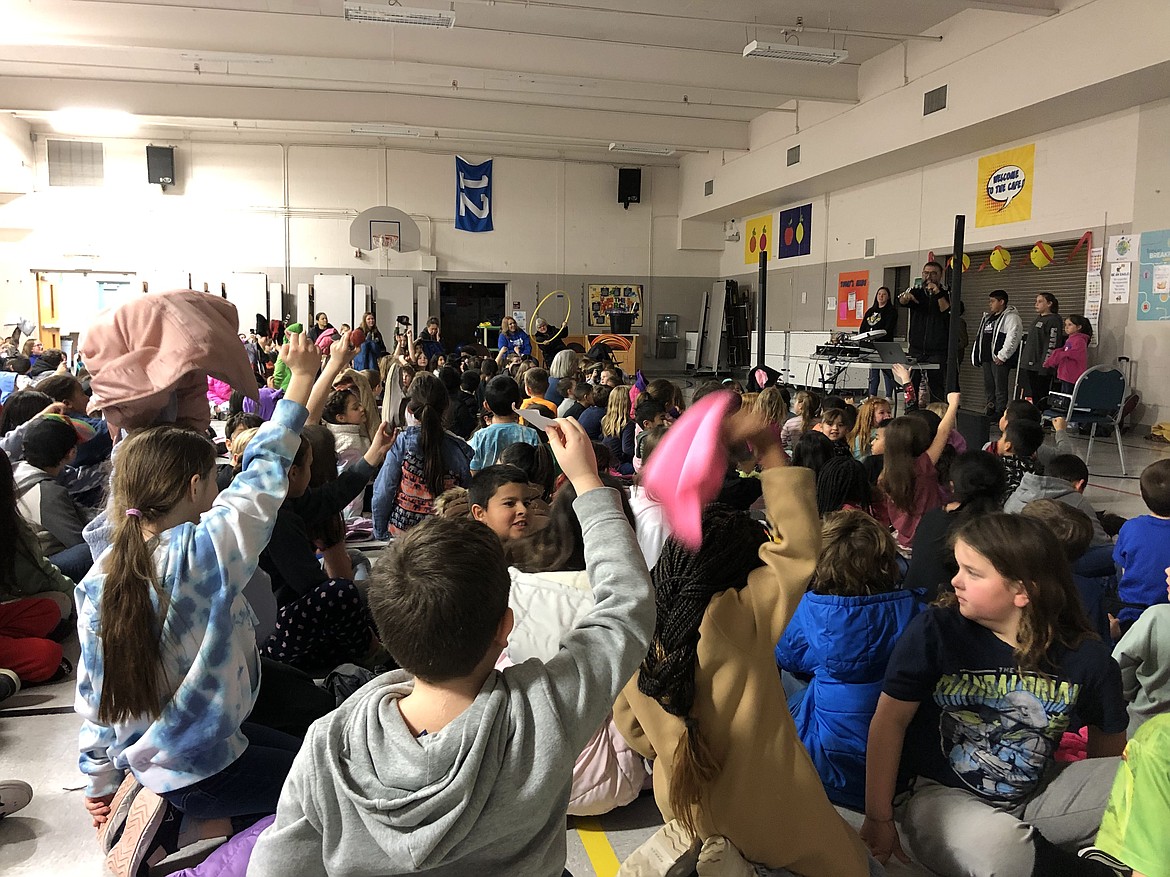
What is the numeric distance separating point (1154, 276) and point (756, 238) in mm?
8873

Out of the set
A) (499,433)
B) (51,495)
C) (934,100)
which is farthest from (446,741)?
(934,100)

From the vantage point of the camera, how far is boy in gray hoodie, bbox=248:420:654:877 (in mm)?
1044

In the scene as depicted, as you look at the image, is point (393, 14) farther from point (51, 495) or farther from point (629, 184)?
point (629, 184)

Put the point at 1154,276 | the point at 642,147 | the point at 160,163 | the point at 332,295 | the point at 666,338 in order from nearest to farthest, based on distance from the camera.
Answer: the point at 1154,276 < the point at 642,147 < the point at 160,163 < the point at 332,295 < the point at 666,338

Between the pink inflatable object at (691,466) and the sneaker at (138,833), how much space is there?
1.40m

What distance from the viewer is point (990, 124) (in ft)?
32.2

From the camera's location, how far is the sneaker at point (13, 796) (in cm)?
221

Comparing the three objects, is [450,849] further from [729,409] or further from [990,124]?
[990,124]

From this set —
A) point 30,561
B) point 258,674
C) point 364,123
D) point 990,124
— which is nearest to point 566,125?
point 364,123

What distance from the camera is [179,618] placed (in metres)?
1.73

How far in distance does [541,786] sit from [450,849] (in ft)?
0.44

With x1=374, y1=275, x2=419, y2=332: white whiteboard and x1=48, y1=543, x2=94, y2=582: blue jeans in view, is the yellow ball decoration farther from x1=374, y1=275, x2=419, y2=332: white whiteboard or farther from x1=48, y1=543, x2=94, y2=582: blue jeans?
x1=374, y1=275, x2=419, y2=332: white whiteboard

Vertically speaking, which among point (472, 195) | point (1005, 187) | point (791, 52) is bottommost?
point (1005, 187)

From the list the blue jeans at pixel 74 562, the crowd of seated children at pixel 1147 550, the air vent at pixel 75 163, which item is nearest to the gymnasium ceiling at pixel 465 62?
the air vent at pixel 75 163
